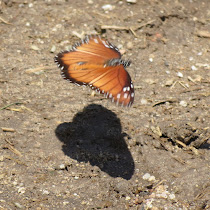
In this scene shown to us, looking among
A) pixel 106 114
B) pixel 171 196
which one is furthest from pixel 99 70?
pixel 171 196

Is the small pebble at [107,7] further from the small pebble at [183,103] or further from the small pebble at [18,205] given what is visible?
the small pebble at [18,205]

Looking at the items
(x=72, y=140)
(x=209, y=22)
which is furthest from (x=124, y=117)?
(x=209, y=22)

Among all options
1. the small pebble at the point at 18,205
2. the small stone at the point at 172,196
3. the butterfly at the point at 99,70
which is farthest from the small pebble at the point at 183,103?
the small pebble at the point at 18,205

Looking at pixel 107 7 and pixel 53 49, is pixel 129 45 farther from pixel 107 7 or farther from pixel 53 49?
pixel 53 49

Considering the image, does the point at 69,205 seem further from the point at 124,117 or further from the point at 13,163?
the point at 124,117

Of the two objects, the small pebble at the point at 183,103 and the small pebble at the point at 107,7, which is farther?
the small pebble at the point at 107,7
